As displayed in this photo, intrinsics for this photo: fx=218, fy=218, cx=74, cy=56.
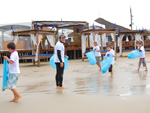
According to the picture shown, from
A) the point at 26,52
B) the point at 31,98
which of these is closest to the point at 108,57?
the point at 31,98

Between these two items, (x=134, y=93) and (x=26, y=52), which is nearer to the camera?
(x=134, y=93)

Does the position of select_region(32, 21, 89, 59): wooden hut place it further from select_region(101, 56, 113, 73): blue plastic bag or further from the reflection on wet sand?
the reflection on wet sand

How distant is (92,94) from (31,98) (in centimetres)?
146

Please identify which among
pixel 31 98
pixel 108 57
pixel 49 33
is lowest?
pixel 31 98

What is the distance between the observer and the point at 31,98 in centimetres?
512

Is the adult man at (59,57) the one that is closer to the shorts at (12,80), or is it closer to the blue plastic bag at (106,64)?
the shorts at (12,80)

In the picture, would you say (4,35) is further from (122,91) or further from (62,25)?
(122,91)

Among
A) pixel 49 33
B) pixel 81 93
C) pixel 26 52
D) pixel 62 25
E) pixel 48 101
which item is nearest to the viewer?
pixel 48 101

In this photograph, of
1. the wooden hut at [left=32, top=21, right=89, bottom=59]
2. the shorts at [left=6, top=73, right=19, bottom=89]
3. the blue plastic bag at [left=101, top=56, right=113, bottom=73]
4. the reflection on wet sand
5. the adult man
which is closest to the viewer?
the shorts at [left=6, top=73, right=19, bottom=89]

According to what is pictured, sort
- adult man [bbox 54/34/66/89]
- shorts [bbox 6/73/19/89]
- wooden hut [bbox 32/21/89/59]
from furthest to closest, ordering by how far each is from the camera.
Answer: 1. wooden hut [bbox 32/21/89/59]
2. adult man [bbox 54/34/66/89]
3. shorts [bbox 6/73/19/89]

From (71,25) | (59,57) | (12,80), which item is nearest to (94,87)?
(59,57)

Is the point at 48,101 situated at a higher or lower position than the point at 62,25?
lower

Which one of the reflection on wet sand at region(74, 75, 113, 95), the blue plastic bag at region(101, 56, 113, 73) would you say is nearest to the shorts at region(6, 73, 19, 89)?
the reflection on wet sand at region(74, 75, 113, 95)

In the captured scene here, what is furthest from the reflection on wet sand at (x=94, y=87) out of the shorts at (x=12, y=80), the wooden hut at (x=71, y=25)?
the wooden hut at (x=71, y=25)
